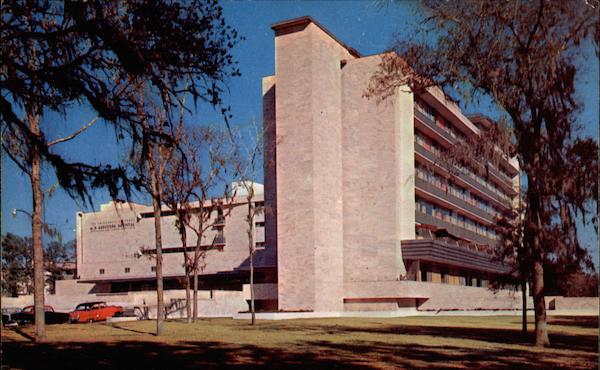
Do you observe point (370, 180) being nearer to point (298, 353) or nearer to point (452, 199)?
point (452, 199)

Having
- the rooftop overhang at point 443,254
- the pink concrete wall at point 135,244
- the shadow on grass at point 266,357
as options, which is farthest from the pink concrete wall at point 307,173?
the shadow on grass at point 266,357

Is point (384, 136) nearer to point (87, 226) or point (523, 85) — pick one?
point (523, 85)

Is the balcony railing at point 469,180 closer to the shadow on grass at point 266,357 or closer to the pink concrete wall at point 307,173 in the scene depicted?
the pink concrete wall at point 307,173

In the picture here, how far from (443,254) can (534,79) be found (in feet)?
136

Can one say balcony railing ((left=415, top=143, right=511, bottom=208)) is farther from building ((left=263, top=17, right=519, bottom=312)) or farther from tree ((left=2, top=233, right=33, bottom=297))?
tree ((left=2, top=233, right=33, bottom=297))

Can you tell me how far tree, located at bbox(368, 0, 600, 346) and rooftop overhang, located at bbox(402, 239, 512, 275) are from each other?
26930 millimetres

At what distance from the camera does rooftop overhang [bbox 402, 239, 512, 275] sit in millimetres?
53812

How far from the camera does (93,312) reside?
144 feet

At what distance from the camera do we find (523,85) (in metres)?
18.8

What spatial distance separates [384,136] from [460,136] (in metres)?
26.2

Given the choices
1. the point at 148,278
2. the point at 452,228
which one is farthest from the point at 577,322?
the point at 148,278

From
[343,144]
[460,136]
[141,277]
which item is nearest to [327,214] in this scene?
[343,144]

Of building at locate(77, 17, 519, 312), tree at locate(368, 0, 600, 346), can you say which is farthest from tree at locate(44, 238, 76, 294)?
tree at locate(368, 0, 600, 346)

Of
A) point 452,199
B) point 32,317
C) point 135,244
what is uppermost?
point 452,199
